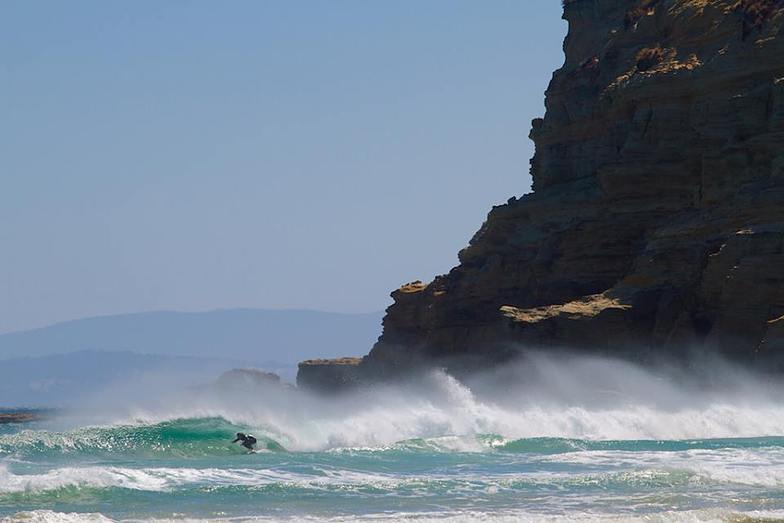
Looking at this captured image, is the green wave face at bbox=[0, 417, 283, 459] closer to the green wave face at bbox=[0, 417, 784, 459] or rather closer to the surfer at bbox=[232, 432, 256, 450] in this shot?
the green wave face at bbox=[0, 417, 784, 459]

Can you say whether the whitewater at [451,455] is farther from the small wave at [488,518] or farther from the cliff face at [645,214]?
the cliff face at [645,214]

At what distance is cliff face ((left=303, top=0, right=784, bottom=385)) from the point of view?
139 ft

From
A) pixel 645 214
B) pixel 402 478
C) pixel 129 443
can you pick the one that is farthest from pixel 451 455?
pixel 645 214

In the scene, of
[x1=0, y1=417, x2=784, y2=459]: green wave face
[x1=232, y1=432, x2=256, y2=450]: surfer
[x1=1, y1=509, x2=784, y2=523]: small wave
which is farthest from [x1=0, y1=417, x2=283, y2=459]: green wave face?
[x1=1, y1=509, x2=784, y2=523]: small wave

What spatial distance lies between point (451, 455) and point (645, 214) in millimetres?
18808

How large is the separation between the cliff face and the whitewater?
149 centimetres

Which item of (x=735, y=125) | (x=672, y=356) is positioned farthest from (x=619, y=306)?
(x=735, y=125)

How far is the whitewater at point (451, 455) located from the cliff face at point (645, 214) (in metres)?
1.49

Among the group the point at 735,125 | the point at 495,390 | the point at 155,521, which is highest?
the point at 735,125

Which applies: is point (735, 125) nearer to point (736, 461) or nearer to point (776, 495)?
point (736, 461)

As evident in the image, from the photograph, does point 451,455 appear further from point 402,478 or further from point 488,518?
point 488,518

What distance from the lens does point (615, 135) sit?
50.6 m

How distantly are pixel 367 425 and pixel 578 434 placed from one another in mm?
5379

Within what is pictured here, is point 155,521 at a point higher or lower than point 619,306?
lower
